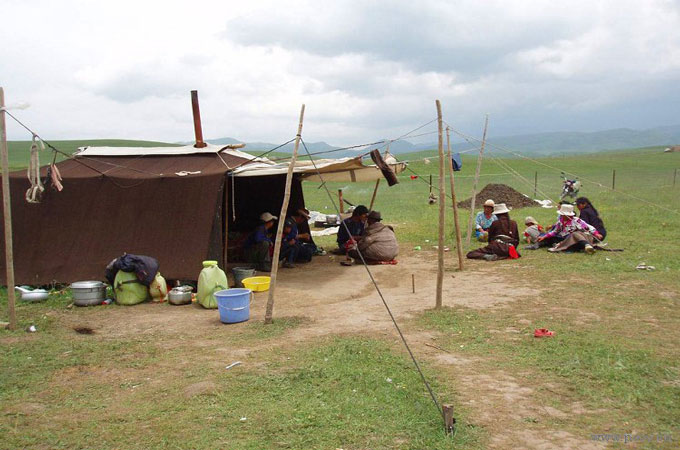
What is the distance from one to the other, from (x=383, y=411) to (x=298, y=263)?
22.2 feet

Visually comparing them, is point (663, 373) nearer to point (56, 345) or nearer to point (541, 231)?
point (56, 345)

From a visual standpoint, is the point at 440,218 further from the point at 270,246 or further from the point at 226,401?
the point at 270,246

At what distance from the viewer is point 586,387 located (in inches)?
165

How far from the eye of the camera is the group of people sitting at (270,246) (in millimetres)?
9883

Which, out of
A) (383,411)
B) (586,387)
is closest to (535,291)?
(586,387)

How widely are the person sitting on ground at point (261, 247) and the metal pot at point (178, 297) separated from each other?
2.38 metres

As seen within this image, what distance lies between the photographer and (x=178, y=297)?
7.54 metres

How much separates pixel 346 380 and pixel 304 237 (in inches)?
270

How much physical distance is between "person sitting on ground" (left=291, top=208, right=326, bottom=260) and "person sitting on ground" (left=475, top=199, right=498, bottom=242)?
12.0 ft

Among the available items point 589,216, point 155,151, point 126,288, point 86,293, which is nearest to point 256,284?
point 126,288

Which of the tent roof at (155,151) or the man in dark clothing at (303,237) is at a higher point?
the tent roof at (155,151)

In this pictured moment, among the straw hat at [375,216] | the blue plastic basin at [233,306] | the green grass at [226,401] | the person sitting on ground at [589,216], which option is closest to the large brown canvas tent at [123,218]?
the straw hat at [375,216]

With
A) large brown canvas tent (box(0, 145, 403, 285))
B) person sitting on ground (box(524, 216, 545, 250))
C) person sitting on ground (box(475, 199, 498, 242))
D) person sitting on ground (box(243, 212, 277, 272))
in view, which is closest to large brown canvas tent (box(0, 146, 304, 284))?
large brown canvas tent (box(0, 145, 403, 285))

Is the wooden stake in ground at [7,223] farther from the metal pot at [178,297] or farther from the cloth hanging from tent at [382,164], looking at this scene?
the cloth hanging from tent at [382,164]
